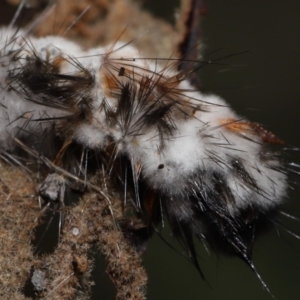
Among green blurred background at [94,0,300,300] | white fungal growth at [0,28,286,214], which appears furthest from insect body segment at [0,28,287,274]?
green blurred background at [94,0,300,300]

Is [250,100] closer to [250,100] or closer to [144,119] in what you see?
[250,100]

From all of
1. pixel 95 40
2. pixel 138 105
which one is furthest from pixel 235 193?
pixel 95 40

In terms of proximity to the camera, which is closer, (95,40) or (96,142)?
(96,142)

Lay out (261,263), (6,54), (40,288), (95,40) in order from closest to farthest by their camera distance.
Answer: (40,288)
(6,54)
(95,40)
(261,263)

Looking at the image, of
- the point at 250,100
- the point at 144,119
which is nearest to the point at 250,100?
the point at 250,100

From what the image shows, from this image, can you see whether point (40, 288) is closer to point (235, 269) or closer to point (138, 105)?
point (138, 105)

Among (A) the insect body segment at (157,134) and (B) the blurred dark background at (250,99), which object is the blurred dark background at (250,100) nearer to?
(B) the blurred dark background at (250,99)

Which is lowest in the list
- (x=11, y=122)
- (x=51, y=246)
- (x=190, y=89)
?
(x=51, y=246)
